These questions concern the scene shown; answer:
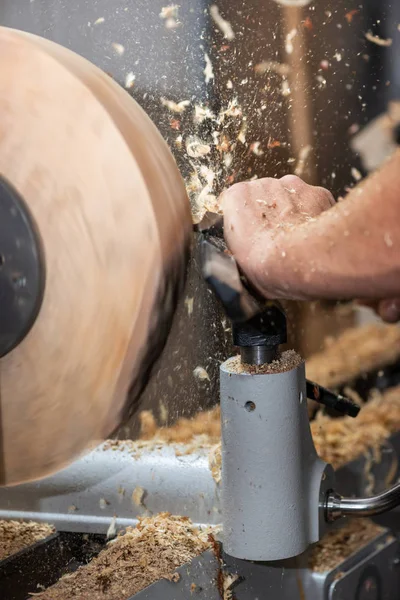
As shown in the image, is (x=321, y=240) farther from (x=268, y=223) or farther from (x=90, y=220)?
(x=90, y=220)

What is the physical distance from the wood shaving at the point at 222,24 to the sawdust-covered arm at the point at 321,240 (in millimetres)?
652

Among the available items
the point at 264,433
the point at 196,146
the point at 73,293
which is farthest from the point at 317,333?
the point at 73,293

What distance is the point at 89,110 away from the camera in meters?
0.79

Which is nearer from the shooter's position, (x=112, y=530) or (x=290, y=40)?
(x=112, y=530)

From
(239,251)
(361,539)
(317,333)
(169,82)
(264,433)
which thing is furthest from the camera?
(317,333)

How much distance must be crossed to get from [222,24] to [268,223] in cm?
73

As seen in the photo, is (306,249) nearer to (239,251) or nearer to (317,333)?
(239,251)

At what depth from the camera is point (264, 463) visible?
34.9 inches

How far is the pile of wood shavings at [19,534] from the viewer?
1016 mm

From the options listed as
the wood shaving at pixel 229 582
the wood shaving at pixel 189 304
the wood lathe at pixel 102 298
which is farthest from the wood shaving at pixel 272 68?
the wood shaving at pixel 229 582

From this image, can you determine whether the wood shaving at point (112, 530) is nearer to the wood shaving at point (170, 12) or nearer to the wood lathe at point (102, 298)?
the wood lathe at point (102, 298)

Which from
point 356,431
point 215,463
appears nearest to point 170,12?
point 215,463

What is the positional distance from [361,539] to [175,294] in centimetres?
62

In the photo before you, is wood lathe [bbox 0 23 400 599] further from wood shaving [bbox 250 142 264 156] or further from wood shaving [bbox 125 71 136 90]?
wood shaving [bbox 250 142 264 156]
